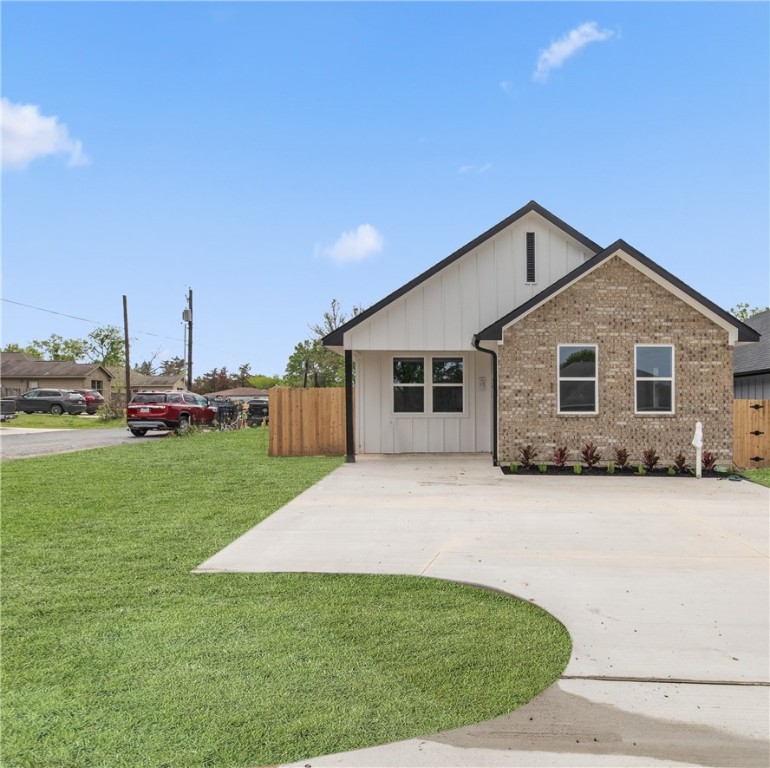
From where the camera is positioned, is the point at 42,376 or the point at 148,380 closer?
the point at 42,376

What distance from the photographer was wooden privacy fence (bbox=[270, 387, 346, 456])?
15.8 meters

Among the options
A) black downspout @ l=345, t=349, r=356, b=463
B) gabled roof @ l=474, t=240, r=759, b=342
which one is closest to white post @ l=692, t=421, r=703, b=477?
gabled roof @ l=474, t=240, r=759, b=342

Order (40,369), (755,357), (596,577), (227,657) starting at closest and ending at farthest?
(227,657) → (596,577) → (755,357) → (40,369)

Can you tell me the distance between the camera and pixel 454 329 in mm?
14305

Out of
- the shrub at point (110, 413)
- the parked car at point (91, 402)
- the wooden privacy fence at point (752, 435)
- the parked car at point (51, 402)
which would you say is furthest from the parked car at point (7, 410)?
the wooden privacy fence at point (752, 435)

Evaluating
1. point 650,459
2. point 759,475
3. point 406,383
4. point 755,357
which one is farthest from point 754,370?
point 406,383

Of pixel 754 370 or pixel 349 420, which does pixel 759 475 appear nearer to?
pixel 754 370

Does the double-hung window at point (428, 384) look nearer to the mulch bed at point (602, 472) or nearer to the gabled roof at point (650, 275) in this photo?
the gabled roof at point (650, 275)

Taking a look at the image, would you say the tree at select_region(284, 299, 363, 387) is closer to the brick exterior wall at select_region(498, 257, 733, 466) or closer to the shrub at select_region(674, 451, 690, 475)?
the brick exterior wall at select_region(498, 257, 733, 466)

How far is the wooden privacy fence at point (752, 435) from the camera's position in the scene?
13633mm

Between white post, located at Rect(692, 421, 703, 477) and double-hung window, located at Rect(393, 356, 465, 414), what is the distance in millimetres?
5599

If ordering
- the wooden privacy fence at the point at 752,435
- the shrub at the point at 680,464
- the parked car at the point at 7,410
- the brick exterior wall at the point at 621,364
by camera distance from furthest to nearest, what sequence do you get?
1. the parked car at the point at 7,410
2. the wooden privacy fence at the point at 752,435
3. the brick exterior wall at the point at 621,364
4. the shrub at the point at 680,464

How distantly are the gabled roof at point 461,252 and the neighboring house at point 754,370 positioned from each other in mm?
8629

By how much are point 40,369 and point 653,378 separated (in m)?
59.6
